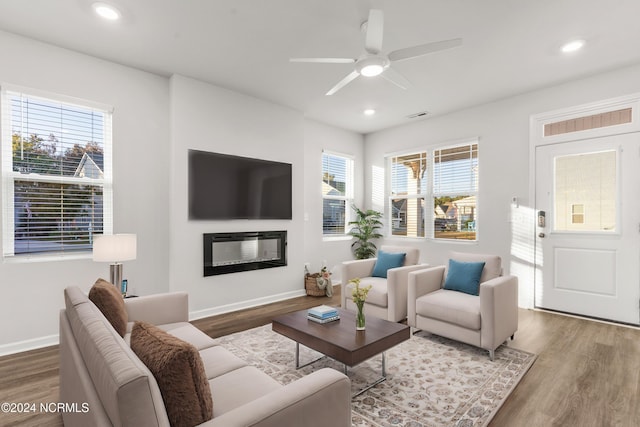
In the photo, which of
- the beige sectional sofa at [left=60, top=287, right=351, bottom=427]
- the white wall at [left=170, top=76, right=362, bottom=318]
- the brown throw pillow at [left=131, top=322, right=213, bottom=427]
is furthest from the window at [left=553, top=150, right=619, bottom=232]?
the brown throw pillow at [left=131, top=322, right=213, bottom=427]

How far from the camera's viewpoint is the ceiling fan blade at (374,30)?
2287 millimetres

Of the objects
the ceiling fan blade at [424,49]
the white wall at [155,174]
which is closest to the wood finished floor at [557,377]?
the white wall at [155,174]

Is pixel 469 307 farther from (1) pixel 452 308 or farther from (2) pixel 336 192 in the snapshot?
(2) pixel 336 192

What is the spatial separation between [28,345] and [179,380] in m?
3.05

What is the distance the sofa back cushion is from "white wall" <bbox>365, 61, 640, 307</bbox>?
4672 millimetres

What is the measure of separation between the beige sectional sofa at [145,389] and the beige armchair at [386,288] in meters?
2.07

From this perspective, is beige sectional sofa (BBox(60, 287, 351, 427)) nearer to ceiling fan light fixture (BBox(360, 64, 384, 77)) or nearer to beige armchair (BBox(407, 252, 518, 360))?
beige armchair (BBox(407, 252, 518, 360))

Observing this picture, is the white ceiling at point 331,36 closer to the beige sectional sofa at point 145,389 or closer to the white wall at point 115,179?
the white wall at point 115,179

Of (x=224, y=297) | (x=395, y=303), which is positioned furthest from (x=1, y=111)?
(x=395, y=303)

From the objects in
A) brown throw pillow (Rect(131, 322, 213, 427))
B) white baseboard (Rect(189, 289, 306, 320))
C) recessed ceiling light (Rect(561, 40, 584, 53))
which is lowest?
white baseboard (Rect(189, 289, 306, 320))

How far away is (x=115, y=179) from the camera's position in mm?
3449

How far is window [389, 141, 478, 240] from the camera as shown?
4.93m

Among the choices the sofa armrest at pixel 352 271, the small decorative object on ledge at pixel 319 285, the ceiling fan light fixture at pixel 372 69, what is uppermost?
the ceiling fan light fixture at pixel 372 69

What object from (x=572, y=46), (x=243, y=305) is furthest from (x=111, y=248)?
(x=572, y=46)
